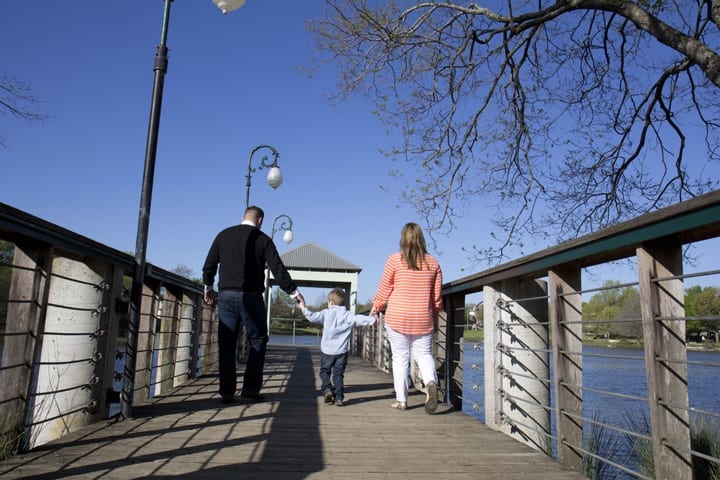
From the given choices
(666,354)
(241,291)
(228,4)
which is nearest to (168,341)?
(241,291)

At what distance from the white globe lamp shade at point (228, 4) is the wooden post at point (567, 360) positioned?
→ 403 centimetres

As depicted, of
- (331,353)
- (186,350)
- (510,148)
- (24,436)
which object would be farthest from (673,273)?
(510,148)

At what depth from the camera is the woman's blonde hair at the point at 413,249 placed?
16.4 feet

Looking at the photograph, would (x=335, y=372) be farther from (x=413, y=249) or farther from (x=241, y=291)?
(x=413, y=249)

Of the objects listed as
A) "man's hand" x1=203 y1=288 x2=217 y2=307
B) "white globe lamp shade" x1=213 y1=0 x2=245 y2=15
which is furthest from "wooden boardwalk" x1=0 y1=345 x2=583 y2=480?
"white globe lamp shade" x1=213 y1=0 x2=245 y2=15

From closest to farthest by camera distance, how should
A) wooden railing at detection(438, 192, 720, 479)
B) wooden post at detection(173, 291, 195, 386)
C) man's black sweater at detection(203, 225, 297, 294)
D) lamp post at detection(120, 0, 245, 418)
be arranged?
wooden railing at detection(438, 192, 720, 479), lamp post at detection(120, 0, 245, 418), man's black sweater at detection(203, 225, 297, 294), wooden post at detection(173, 291, 195, 386)

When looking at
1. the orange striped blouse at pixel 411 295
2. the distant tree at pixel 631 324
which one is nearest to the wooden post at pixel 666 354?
the distant tree at pixel 631 324

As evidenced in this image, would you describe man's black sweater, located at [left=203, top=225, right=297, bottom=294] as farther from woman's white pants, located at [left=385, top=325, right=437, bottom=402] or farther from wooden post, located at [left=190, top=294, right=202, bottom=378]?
wooden post, located at [left=190, top=294, right=202, bottom=378]

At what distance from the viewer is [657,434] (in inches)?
88.4

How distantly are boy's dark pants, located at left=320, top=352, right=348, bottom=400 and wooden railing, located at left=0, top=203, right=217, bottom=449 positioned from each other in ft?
5.37

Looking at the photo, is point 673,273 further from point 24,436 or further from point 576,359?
point 24,436

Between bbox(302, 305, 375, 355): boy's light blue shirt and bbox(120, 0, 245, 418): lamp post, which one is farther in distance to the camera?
bbox(302, 305, 375, 355): boy's light blue shirt

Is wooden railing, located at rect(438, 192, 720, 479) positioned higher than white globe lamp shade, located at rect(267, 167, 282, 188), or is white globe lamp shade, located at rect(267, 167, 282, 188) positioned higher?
white globe lamp shade, located at rect(267, 167, 282, 188)

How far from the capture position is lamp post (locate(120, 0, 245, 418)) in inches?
159
